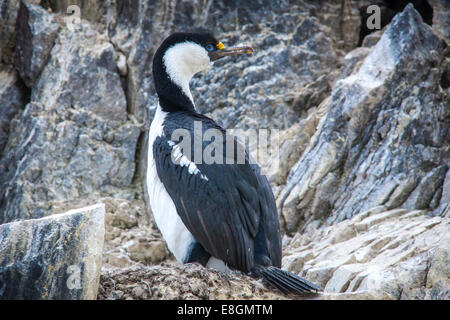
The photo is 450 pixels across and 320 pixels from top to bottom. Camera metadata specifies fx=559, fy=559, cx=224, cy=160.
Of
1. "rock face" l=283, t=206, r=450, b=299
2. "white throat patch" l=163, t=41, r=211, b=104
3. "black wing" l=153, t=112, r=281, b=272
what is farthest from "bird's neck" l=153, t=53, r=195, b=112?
"rock face" l=283, t=206, r=450, b=299

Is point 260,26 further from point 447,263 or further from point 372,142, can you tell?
point 447,263

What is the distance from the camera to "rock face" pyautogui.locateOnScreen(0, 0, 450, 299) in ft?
21.2

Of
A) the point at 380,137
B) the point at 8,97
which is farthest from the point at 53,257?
the point at 8,97

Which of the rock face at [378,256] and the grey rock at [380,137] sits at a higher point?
the grey rock at [380,137]

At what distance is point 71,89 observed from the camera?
8.52 meters

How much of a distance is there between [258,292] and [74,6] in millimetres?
6785

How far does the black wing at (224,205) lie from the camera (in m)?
4.30

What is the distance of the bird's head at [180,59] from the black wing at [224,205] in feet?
2.98

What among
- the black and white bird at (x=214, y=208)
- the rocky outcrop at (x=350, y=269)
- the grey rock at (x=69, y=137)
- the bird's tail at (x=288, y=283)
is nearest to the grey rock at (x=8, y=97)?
the grey rock at (x=69, y=137)

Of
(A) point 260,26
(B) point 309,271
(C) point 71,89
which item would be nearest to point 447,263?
(B) point 309,271

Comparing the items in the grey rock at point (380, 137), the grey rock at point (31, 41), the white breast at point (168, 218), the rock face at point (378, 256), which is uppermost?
the grey rock at point (31, 41)

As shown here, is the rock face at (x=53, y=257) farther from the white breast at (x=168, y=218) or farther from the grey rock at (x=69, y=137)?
the grey rock at (x=69, y=137)

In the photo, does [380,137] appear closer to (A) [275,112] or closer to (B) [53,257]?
(A) [275,112]
